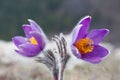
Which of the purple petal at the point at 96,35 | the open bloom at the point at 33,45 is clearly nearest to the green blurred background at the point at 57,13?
the purple petal at the point at 96,35

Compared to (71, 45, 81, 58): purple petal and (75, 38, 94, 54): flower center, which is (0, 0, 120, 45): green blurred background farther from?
(71, 45, 81, 58): purple petal

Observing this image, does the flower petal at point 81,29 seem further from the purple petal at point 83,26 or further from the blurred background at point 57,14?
the blurred background at point 57,14

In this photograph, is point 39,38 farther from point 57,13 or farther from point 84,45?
point 57,13

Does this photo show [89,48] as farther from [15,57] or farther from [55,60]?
[15,57]

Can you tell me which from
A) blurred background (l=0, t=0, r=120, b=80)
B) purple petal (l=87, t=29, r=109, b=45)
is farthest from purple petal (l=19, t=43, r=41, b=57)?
blurred background (l=0, t=0, r=120, b=80)

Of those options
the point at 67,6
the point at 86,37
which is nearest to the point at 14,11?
the point at 67,6

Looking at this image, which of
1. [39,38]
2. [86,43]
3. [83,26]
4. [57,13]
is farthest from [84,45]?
[57,13]
